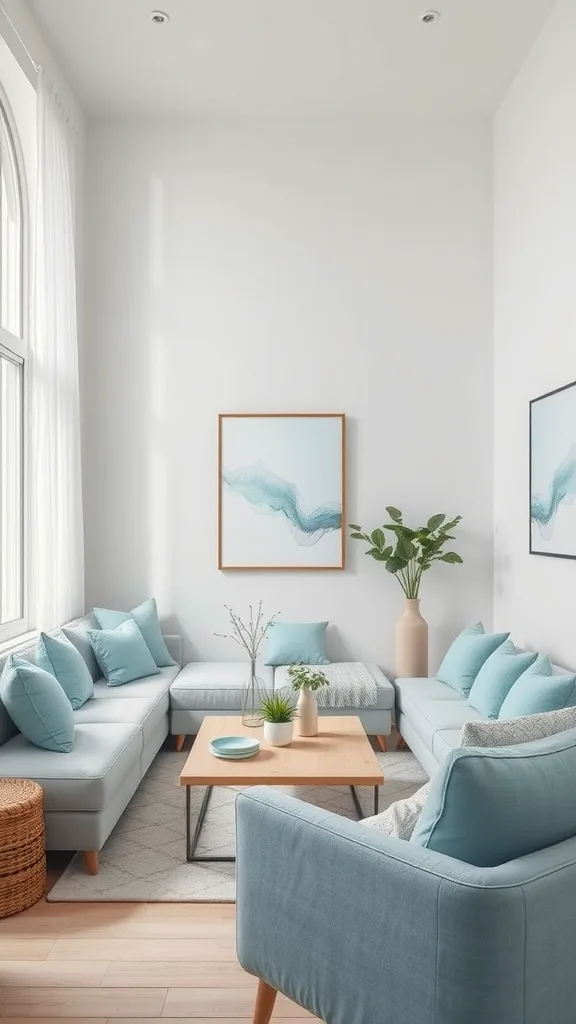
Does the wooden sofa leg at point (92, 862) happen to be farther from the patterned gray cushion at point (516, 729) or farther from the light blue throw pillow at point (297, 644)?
the light blue throw pillow at point (297, 644)

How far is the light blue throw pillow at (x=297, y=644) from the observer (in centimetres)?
509

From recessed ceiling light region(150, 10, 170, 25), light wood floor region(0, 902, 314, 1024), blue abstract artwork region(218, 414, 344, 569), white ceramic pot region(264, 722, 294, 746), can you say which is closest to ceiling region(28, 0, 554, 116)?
recessed ceiling light region(150, 10, 170, 25)

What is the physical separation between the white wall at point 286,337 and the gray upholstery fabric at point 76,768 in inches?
78.4

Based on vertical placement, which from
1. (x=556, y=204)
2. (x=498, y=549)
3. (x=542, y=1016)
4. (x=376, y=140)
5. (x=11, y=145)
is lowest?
(x=542, y=1016)

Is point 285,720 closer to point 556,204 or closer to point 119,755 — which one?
point 119,755

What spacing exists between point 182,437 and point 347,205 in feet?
6.19

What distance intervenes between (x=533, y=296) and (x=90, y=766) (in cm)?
337

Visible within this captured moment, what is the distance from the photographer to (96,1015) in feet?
7.27

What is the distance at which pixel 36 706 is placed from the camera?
10.5 ft

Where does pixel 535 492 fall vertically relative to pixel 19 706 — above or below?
above

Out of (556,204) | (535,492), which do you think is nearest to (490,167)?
(556,204)

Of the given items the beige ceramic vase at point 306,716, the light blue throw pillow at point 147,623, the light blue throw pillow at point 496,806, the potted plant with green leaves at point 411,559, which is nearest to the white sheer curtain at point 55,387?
the light blue throw pillow at point 147,623

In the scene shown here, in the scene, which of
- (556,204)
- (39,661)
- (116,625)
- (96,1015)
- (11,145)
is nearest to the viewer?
(96,1015)

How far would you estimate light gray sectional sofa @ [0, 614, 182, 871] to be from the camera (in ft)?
9.94
